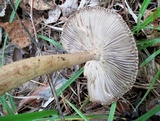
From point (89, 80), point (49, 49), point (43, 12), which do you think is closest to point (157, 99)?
point (89, 80)

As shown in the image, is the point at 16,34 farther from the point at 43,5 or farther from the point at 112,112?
the point at 112,112

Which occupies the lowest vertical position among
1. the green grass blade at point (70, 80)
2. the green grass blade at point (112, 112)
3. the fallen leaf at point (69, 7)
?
the green grass blade at point (112, 112)

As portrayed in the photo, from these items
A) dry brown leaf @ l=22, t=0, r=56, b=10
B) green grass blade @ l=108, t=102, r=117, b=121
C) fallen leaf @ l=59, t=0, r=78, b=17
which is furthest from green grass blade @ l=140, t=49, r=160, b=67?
dry brown leaf @ l=22, t=0, r=56, b=10

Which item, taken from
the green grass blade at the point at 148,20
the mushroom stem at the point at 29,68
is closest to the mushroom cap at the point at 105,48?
the mushroom stem at the point at 29,68

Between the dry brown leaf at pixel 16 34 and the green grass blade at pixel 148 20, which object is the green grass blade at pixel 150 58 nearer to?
the green grass blade at pixel 148 20

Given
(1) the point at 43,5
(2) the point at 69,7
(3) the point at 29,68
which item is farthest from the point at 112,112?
(1) the point at 43,5

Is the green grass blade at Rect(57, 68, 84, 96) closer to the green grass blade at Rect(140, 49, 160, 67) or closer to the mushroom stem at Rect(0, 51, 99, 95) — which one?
the mushroom stem at Rect(0, 51, 99, 95)

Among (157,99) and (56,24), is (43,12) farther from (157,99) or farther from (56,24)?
(157,99)
